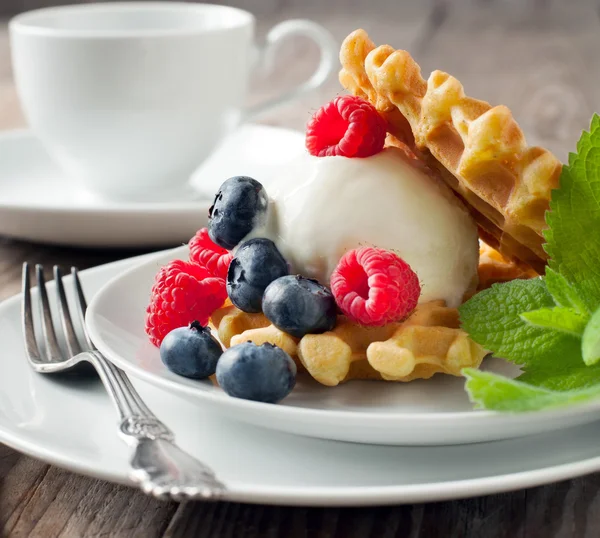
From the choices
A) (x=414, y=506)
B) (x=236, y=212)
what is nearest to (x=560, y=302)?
(x=414, y=506)

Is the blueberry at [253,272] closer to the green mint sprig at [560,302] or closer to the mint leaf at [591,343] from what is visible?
the green mint sprig at [560,302]

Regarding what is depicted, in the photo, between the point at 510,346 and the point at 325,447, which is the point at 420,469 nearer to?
the point at 325,447

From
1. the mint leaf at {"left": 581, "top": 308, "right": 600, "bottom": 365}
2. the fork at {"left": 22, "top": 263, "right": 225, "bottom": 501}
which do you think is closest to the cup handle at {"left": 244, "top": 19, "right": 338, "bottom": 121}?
the fork at {"left": 22, "top": 263, "right": 225, "bottom": 501}

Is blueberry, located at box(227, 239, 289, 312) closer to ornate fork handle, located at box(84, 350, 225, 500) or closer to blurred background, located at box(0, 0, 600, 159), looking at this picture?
ornate fork handle, located at box(84, 350, 225, 500)

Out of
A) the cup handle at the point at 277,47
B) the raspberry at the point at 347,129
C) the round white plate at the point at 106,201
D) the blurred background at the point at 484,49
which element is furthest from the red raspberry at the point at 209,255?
the blurred background at the point at 484,49

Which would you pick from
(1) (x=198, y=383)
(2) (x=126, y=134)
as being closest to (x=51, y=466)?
(1) (x=198, y=383)

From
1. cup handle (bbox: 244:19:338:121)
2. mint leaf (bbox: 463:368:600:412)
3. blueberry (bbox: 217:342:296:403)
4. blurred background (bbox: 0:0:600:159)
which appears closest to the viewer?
mint leaf (bbox: 463:368:600:412)

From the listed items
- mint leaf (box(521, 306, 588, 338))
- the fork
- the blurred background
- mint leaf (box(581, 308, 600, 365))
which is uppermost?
mint leaf (box(581, 308, 600, 365))
